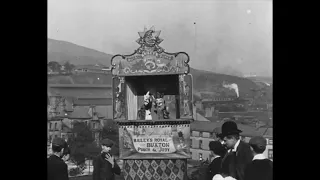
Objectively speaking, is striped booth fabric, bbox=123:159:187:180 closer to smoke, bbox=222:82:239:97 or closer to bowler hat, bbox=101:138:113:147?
bowler hat, bbox=101:138:113:147

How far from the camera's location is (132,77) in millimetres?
7008

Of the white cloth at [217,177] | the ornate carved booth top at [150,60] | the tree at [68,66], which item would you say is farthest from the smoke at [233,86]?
the tree at [68,66]

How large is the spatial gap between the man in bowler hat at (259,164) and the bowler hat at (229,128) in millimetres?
231

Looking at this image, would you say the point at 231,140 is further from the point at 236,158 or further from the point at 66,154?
the point at 66,154

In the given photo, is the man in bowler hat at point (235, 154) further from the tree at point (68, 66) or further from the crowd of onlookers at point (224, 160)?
the tree at point (68, 66)

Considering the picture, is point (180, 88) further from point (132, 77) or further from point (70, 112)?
point (70, 112)

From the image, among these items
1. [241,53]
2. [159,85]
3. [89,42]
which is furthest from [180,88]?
[89,42]

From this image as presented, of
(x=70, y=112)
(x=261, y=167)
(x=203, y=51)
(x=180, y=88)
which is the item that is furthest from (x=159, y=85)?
(x=261, y=167)

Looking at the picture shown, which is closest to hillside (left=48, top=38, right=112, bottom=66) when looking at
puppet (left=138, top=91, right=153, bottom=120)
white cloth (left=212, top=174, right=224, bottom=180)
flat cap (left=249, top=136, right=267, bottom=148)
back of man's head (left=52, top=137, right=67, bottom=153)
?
puppet (left=138, top=91, right=153, bottom=120)

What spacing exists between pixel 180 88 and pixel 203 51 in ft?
1.82

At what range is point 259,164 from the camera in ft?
22.1

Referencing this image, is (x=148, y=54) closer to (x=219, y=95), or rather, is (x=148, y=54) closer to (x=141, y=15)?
(x=141, y=15)

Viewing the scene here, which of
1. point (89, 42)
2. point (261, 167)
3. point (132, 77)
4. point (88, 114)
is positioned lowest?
point (261, 167)

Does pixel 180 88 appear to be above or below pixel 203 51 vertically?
below
